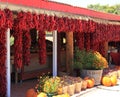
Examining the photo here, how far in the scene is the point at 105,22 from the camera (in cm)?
1119

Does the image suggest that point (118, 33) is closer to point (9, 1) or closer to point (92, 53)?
point (92, 53)

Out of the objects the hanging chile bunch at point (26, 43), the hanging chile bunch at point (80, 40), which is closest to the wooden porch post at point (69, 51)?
the hanging chile bunch at point (80, 40)

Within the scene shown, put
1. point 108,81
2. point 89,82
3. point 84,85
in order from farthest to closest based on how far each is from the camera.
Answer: point 108,81 → point 89,82 → point 84,85

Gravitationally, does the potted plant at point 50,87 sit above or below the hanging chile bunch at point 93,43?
below

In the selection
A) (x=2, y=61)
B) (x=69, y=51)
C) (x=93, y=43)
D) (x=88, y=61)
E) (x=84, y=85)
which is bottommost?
(x=84, y=85)

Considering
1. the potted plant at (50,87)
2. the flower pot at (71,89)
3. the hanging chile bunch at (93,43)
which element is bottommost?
the flower pot at (71,89)

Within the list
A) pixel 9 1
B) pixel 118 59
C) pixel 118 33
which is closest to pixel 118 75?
pixel 118 33

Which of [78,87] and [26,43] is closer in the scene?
[78,87]

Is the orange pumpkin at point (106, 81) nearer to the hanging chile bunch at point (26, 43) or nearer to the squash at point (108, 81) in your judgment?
the squash at point (108, 81)

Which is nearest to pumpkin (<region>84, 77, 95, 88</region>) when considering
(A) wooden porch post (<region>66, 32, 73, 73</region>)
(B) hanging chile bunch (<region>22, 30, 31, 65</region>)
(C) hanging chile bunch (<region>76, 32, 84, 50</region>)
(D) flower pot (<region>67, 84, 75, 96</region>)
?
(A) wooden porch post (<region>66, 32, 73, 73</region>)

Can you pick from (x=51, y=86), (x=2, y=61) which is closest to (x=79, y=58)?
(x=51, y=86)

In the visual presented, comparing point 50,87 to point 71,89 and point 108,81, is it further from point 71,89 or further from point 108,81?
point 108,81

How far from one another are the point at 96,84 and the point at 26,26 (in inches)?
162

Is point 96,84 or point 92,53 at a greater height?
point 92,53
